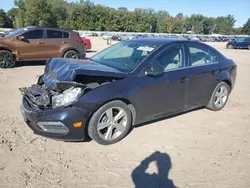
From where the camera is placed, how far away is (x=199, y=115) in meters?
5.45

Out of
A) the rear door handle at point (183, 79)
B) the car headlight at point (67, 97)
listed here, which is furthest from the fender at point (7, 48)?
the rear door handle at point (183, 79)

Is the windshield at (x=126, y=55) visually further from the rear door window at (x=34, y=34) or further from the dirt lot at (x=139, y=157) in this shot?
the rear door window at (x=34, y=34)

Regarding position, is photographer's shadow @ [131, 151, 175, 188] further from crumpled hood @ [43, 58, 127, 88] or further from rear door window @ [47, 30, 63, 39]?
rear door window @ [47, 30, 63, 39]

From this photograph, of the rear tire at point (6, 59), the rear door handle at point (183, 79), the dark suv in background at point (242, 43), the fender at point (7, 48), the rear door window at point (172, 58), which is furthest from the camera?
the dark suv in background at point (242, 43)

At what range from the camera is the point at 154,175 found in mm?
3268

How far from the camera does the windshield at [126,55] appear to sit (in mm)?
4352

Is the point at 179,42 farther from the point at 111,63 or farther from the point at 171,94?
the point at 111,63

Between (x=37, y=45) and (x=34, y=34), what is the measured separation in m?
0.47

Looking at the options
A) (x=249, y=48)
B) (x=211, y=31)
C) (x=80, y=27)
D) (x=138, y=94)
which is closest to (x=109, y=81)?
(x=138, y=94)

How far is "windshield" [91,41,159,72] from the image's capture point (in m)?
4.35

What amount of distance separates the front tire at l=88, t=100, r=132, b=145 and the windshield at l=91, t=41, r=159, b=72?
68cm

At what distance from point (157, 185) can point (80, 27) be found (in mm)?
101495

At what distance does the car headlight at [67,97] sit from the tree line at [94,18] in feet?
262

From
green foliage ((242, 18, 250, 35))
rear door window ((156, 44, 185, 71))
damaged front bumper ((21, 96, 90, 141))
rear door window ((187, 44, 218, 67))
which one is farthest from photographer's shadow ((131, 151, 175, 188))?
green foliage ((242, 18, 250, 35))
